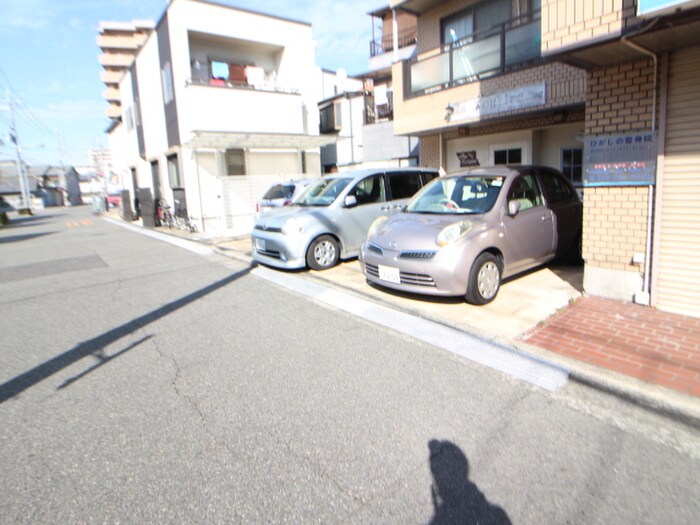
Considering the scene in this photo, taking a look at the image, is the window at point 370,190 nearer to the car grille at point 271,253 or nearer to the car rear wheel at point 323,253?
the car rear wheel at point 323,253

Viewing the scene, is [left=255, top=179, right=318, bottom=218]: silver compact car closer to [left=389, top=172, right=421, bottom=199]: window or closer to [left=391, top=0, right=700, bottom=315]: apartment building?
[left=389, top=172, right=421, bottom=199]: window

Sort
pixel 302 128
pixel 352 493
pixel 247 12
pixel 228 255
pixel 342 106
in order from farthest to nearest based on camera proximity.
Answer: pixel 342 106, pixel 302 128, pixel 247 12, pixel 228 255, pixel 352 493

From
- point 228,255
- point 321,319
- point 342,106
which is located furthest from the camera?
point 342,106

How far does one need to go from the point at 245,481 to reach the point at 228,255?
793cm

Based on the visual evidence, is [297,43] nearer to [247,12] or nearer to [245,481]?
[247,12]

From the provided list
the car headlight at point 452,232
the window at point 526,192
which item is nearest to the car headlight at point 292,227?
the car headlight at point 452,232

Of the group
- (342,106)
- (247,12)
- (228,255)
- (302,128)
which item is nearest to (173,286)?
(228,255)

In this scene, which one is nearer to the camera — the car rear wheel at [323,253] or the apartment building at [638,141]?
the apartment building at [638,141]

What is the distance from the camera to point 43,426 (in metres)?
3.06

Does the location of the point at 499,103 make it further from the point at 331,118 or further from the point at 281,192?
the point at 331,118

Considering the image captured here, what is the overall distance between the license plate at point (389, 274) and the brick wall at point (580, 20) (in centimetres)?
300

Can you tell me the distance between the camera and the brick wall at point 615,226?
185 inches

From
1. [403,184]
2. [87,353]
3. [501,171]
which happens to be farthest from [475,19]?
[87,353]

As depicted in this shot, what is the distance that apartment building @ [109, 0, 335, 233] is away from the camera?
47.7 ft
